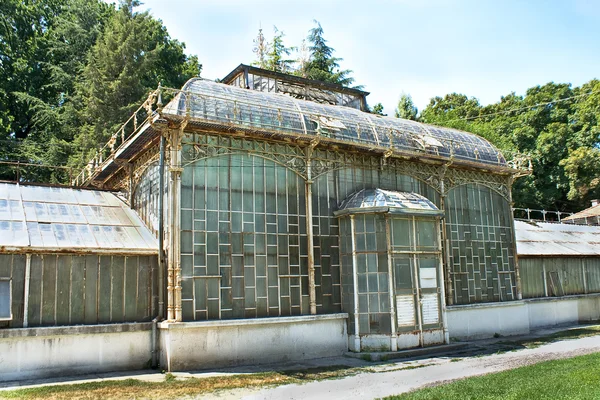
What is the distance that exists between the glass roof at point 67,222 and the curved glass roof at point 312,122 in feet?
15.8

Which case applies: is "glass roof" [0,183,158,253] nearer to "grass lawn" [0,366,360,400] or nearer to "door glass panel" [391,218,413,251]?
"grass lawn" [0,366,360,400]

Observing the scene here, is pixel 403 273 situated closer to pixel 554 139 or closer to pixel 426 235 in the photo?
pixel 426 235

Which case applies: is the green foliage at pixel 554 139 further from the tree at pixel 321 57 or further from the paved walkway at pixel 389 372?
the paved walkway at pixel 389 372

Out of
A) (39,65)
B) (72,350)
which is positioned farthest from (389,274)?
(39,65)

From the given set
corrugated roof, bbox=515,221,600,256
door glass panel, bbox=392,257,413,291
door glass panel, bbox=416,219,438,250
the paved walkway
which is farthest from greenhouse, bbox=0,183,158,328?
corrugated roof, bbox=515,221,600,256

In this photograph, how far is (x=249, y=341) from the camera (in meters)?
18.0

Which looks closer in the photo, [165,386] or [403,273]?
[165,386]

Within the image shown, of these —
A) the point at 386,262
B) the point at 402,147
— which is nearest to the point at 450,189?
the point at 402,147

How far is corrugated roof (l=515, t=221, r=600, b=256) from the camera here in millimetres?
30219

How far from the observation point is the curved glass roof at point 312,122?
739 inches

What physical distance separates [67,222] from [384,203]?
39.0ft

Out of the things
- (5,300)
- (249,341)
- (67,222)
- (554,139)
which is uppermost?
(554,139)

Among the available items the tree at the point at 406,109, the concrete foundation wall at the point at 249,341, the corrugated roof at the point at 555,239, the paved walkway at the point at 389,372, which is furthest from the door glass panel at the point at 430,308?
the tree at the point at 406,109

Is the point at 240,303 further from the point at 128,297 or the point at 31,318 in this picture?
the point at 31,318
